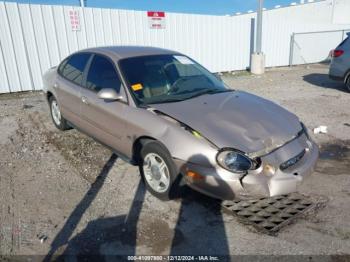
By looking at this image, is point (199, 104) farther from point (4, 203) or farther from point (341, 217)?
point (4, 203)

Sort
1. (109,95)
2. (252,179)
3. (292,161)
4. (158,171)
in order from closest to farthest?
(252,179) → (292,161) → (158,171) → (109,95)

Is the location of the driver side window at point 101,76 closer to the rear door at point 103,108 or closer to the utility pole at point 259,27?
the rear door at point 103,108

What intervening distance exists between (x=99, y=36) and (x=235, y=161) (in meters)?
8.74

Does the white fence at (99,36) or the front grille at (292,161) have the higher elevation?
the white fence at (99,36)

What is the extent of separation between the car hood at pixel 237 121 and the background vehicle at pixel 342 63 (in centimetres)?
629

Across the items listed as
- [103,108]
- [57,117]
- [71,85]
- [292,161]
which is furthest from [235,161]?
[57,117]

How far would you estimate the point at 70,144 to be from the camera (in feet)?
16.5

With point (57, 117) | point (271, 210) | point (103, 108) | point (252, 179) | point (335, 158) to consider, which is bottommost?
point (335, 158)

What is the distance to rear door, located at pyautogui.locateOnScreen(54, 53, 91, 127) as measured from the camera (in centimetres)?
448

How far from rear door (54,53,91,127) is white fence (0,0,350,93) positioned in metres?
4.51

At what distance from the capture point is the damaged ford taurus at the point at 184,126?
2.76 m

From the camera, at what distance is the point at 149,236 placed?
110 inches

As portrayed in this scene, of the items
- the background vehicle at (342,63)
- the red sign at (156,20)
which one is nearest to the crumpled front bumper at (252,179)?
the background vehicle at (342,63)

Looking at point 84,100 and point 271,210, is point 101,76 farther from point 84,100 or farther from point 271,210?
point 271,210
